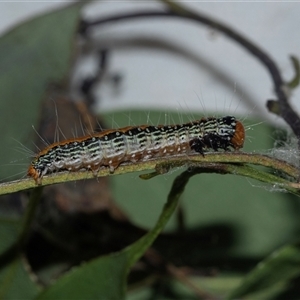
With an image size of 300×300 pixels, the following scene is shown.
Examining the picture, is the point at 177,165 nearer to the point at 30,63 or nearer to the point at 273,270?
the point at 273,270

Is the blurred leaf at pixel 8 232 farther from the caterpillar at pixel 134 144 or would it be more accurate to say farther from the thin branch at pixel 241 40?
the thin branch at pixel 241 40

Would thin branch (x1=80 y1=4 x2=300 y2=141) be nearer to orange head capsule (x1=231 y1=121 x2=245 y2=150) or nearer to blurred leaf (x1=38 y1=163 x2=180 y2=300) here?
orange head capsule (x1=231 y1=121 x2=245 y2=150)

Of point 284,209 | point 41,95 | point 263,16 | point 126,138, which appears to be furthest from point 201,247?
point 263,16

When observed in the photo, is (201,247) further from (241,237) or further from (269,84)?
(269,84)

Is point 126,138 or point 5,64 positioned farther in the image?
point 5,64

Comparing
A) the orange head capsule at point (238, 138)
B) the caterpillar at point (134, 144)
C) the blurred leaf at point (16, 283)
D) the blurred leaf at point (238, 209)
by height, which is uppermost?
the orange head capsule at point (238, 138)

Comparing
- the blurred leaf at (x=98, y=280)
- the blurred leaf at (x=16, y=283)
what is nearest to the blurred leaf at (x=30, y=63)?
the blurred leaf at (x=16, y=283)

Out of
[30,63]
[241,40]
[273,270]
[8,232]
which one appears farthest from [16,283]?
[241,40]
